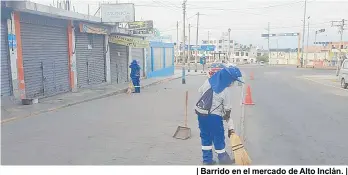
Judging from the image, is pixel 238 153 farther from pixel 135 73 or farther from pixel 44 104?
pixel 135 73

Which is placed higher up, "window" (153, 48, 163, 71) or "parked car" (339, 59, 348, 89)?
"window" (153, 48, 163, 71)

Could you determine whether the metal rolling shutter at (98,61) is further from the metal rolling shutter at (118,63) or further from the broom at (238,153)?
the broom at (238,153)

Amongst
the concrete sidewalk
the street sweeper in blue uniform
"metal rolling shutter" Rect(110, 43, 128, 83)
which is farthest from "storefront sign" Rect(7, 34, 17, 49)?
"metal rolling shutter" Rect(110, 43, 128, 83)

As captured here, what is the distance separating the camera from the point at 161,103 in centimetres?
1300

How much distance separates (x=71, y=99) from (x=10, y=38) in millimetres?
3180

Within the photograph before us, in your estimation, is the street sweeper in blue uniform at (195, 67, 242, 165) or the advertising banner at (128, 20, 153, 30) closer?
the street sweeper in blue uniform at (195, 67, 242, 165)

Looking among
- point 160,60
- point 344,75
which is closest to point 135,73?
point 344,75

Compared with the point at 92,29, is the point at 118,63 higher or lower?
lower

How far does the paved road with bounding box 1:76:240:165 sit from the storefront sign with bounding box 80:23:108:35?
6.78 metres

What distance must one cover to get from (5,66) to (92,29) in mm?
7084

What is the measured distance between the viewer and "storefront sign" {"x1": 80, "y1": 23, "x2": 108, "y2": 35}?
55.0ft

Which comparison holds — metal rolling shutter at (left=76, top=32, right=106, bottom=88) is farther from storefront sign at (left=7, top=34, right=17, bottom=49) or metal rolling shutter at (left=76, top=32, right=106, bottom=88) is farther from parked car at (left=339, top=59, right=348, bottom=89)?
parked car at (left=339, top=59, right=348, bottom=89)

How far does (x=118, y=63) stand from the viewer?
73.5ft
